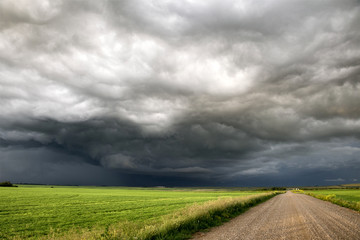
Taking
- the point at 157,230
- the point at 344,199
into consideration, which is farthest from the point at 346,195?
the point at 157,230

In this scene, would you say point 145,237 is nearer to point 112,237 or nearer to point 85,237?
point 112,237

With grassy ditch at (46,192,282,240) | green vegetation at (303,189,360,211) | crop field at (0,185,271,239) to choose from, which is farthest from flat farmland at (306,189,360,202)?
grassy ditch at (46,192,282,240)

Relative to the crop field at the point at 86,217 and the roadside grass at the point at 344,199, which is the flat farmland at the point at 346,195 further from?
the crop field at the point at 86,217

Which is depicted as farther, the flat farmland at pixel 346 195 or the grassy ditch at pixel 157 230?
the flat farmland at pixel 346 195

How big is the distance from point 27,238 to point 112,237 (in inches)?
322

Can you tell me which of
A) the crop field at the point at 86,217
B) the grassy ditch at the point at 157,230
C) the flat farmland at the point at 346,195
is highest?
the grassy ditch at the point at 157,230

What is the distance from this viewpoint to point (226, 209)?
21.8 m

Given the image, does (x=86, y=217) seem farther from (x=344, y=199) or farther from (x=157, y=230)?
(x=344, y=199)

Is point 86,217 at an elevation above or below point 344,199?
above

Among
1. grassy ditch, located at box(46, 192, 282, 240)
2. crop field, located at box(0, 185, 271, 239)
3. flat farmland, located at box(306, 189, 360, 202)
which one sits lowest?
flat farmland, located at box(306, 189, 360, 202)

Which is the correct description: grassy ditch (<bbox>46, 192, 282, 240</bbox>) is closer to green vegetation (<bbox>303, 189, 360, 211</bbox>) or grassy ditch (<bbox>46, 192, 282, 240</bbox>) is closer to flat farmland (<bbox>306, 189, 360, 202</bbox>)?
green vegetation (<bbox>303, 189, 360, 211</bbox>)

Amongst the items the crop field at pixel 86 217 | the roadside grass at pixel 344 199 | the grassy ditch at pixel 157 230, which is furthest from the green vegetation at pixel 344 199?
the grassy ditch at pixel 157 230

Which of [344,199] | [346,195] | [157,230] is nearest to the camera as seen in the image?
[157,230]

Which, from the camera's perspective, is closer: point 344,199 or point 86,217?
point 86,217
